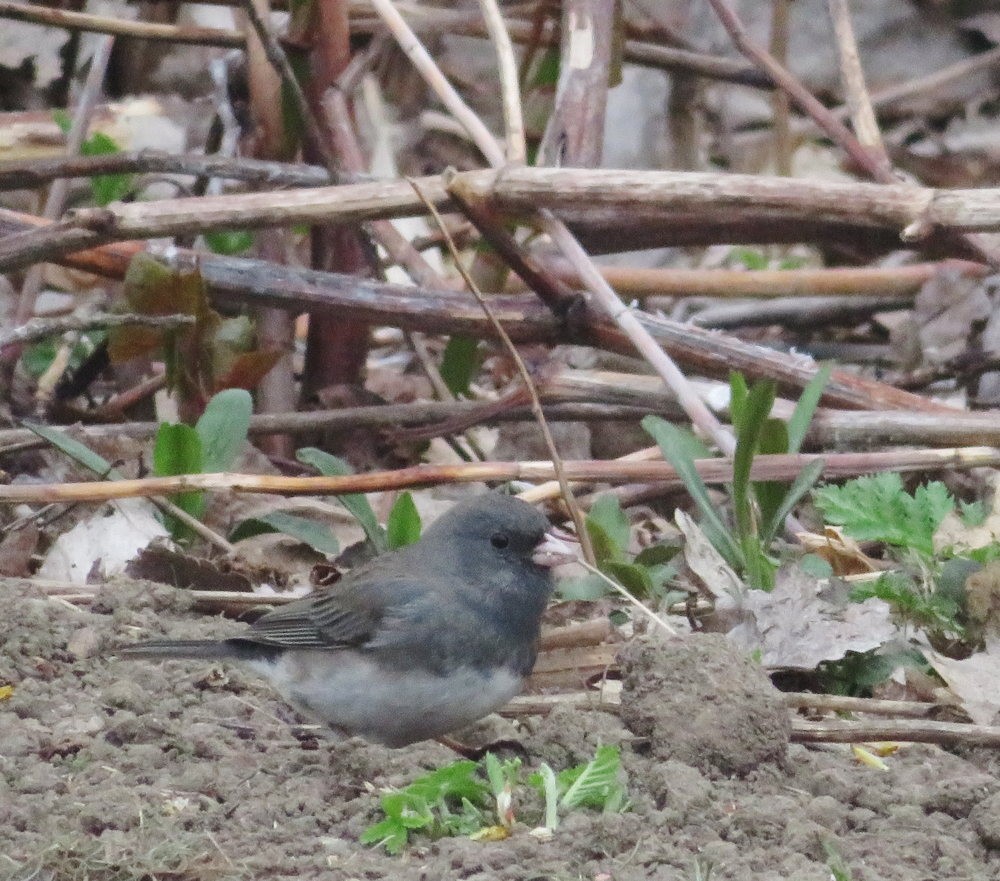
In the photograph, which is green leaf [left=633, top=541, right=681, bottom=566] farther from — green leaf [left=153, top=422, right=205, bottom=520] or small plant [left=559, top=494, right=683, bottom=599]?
green leaf [left=153, top=422, right=205, bottom=520]

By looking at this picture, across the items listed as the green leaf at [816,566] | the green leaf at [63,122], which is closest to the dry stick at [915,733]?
the green leaf at [816,566]

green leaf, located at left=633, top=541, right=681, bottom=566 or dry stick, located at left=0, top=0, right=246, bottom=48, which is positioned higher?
dry stick, located at left=0, top=0, right=246, bottom=48

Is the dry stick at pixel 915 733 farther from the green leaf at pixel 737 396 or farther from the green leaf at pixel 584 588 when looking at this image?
the green leaf at pixel 737 396

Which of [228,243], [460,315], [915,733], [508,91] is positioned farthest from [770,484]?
[228,243]

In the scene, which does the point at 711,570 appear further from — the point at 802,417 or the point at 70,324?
the point at 70,324

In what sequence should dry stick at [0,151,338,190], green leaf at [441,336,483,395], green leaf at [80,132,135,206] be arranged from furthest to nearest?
green leaf at [80,132,135,206] → green leaf at [441,336,483,395] → dry stick at [0,151,338,190]

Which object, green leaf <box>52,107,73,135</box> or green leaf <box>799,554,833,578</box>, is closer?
green leaf <box>799,554,833,578</box>

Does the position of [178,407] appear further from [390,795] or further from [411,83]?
[411,83]

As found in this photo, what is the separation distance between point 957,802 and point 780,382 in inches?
64.3

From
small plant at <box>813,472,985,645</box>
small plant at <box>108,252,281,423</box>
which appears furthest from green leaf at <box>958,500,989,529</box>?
small plant at <box>108,252,281,423</box>

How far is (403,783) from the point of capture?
262 centimetres

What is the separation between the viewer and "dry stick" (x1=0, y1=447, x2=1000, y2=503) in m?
3.24

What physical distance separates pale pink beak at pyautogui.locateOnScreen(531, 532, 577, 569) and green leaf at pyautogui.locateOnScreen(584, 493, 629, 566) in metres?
0.27

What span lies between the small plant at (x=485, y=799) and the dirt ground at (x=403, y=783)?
4 centimetres
